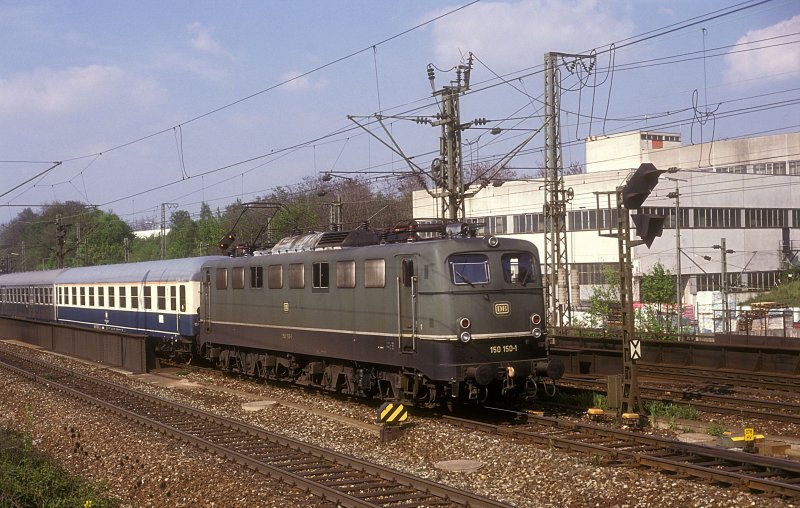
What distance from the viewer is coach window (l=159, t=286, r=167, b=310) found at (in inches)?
1195

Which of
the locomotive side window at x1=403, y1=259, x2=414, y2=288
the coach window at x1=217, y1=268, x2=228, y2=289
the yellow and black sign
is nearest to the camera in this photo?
the yellow and black sign

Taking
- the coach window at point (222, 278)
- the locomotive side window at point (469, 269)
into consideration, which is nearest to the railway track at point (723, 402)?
the locomotive side window at point (469, 269)

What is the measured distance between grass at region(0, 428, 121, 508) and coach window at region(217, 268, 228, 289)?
11.1 metres

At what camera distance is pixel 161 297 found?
30.6 meters

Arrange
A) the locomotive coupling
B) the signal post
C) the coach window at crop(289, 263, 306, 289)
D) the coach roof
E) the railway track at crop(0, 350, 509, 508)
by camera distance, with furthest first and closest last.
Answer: the coach roof → the coach window at crop(289, 263, 306, 289) → the locomotive coupling → the signal post → the railway track at crop(0, 350, 509, 508)

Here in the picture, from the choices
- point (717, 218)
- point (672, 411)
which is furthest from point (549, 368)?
point (717, 218)

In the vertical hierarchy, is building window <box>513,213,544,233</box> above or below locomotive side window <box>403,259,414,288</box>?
above

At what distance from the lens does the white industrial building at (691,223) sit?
5388 centimetres

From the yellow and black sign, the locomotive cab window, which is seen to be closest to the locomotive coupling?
the locomotive cab window

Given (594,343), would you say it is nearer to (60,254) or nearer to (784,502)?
(784,502)

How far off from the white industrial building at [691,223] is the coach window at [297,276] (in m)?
31.7

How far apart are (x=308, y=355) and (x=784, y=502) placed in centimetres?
1283

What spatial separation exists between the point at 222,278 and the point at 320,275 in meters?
6.40

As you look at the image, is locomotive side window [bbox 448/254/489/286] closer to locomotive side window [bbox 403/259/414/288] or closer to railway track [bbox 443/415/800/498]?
locomotive side window [bbox 403/259/414/288]
